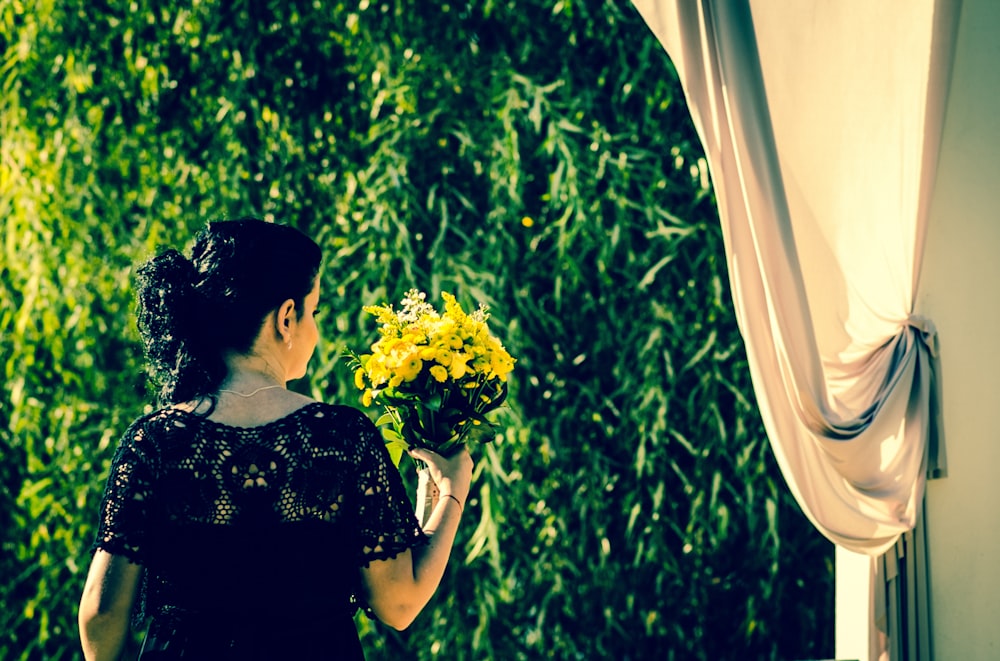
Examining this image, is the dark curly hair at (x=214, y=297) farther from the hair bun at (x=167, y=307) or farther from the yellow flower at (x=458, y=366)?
the yellow flower at (x=458, y=366)

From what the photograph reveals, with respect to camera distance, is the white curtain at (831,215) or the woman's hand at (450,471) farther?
the white curtain at (831,215)

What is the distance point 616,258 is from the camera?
3.10 meters

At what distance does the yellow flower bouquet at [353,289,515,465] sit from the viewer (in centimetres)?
167

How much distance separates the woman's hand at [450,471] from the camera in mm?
1586

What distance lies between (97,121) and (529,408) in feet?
4.98

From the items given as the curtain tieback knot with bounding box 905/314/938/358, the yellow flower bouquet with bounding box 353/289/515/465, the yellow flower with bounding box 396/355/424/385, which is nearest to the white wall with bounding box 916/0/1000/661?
the curtain tieback knot with bounding box 905/314/938/358

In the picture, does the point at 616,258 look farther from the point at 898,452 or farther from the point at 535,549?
the point at 898,452

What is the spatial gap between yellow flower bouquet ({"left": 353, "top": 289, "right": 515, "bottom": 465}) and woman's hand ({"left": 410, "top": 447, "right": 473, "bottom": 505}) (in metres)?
0.02

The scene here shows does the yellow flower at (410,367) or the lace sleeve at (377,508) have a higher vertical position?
the yellow flower at (410,367)

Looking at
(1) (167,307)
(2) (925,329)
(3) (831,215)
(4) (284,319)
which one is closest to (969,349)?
(2) (925,329)

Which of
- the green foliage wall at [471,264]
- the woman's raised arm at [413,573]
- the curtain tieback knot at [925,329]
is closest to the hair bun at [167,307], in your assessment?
the woman's raised arm at [413,573]

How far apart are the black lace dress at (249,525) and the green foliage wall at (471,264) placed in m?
1.57

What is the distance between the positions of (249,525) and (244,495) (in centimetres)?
4

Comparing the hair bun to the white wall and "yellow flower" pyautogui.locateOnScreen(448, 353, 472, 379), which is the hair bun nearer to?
"yellow flower" pyautogui.locateOnScreen(448, 353, 472, 379)
